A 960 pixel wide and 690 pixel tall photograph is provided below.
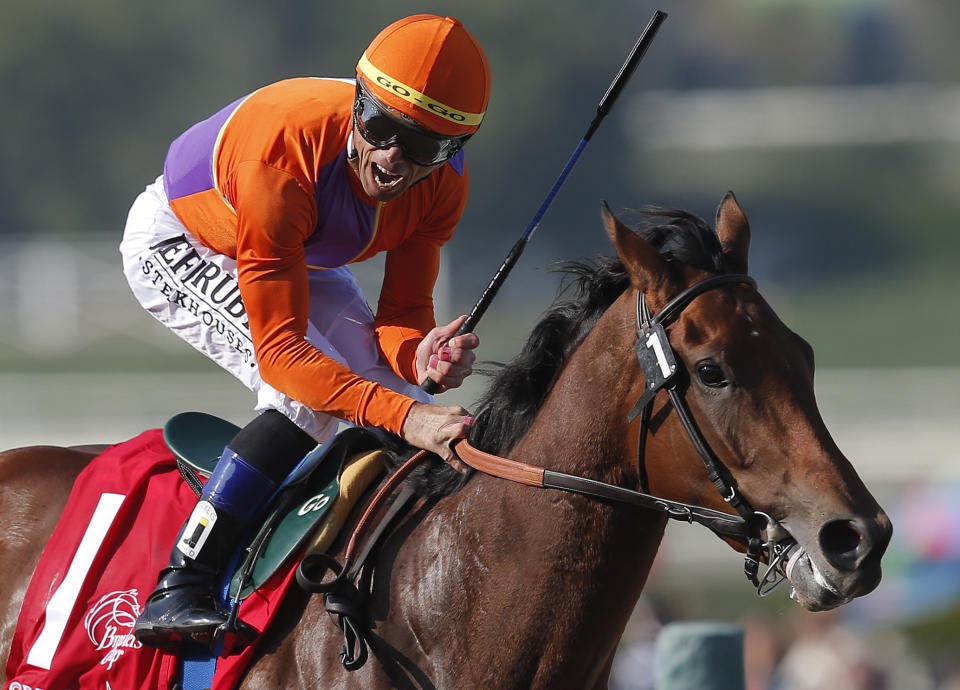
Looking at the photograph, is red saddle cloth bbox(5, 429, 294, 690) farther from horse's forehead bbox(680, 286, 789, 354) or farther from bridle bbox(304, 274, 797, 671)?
horse's forehead bbox(680, 286, 789, 354)

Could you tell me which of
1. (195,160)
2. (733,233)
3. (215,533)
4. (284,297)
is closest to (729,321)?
(733,233)

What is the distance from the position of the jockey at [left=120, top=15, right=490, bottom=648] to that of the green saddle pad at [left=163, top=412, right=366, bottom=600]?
57 mm

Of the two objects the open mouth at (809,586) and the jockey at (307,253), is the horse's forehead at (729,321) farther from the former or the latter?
the jockey at (307,253)

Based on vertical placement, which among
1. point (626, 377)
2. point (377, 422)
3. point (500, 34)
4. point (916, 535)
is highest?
point (626, 377)

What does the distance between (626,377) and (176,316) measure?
1.54 meters

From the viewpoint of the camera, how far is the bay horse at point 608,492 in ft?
9.20

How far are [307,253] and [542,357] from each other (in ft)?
2.66

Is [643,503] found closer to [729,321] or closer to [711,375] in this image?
[711,375]

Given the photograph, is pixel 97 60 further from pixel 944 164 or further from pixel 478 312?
pixel 478 312

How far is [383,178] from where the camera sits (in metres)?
3.53

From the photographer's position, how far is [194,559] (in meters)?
3.34

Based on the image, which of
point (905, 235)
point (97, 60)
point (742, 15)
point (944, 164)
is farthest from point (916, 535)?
point (742, 15)

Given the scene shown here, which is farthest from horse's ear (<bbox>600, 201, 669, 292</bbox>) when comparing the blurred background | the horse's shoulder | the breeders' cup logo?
the blurred background

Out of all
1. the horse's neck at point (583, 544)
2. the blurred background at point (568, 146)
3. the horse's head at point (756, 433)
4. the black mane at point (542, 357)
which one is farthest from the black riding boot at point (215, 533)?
the blurred background at point (568, 146)
